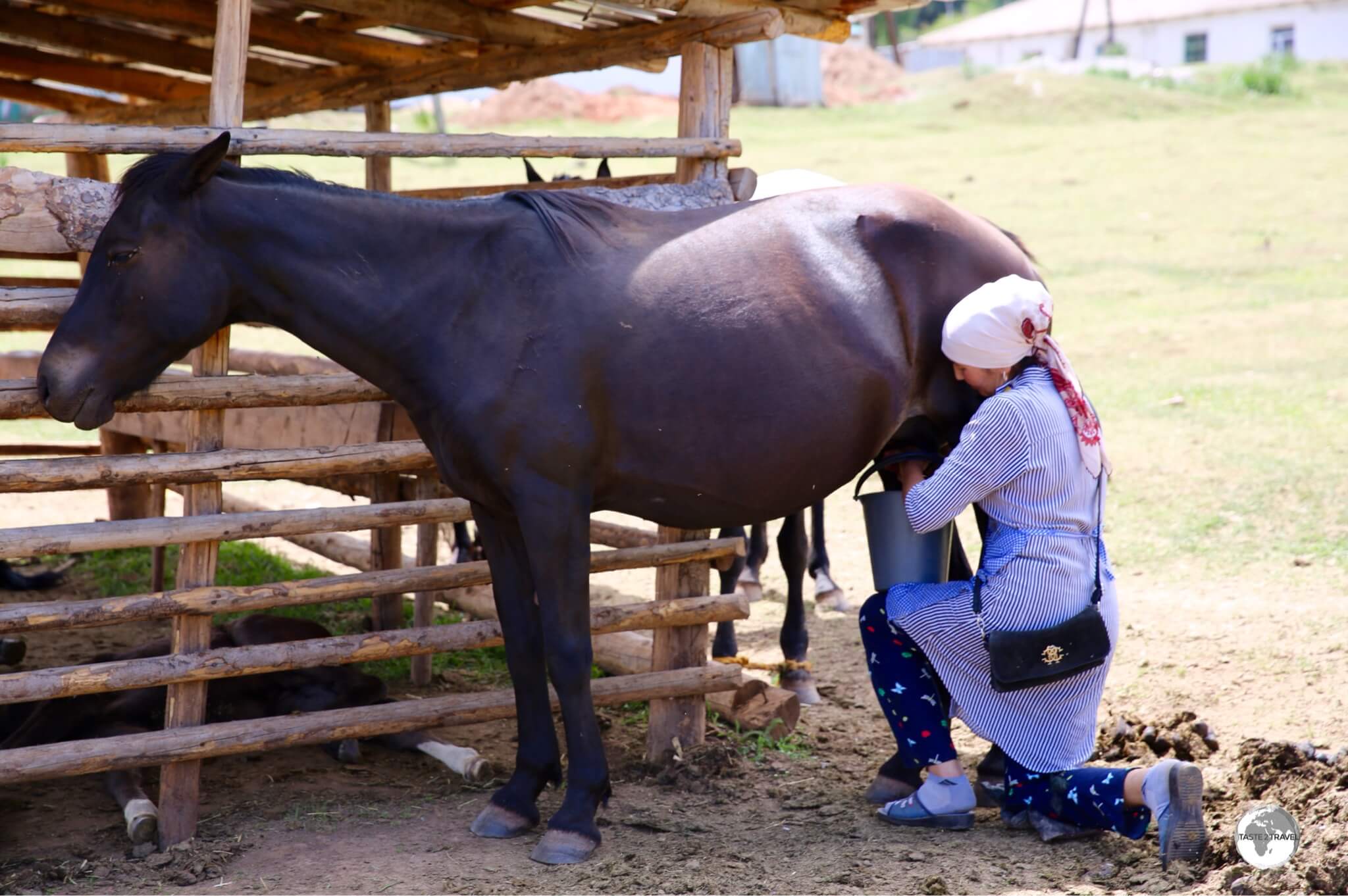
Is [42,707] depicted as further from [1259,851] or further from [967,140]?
[967,140]

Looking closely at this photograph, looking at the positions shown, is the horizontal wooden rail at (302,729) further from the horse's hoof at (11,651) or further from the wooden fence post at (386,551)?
the wooden fence post at (386,551)

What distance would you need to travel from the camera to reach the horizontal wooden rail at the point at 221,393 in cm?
378

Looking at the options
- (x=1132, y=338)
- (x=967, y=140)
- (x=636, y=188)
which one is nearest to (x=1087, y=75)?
(x=967, y=140)

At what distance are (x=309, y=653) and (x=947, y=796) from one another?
7.01ft

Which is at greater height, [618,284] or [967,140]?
[967,140]

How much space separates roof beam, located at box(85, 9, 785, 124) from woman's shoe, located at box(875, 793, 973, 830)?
2.69 meters

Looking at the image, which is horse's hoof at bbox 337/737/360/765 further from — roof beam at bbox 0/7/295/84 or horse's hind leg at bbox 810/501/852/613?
roof beam at bbox 0/7/295/84

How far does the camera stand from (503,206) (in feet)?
13.1

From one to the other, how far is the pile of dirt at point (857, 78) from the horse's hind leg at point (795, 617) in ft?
95.8

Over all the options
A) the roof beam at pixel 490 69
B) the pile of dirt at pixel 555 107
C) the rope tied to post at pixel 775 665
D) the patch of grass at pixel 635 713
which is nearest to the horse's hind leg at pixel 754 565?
the rope tied to post at pixel 775 665

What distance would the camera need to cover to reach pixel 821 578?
7176 millimetres

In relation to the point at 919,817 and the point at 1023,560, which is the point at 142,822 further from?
the point at 1023,560

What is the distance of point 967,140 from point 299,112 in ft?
61.4

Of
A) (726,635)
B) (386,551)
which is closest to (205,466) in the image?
(386,551)
